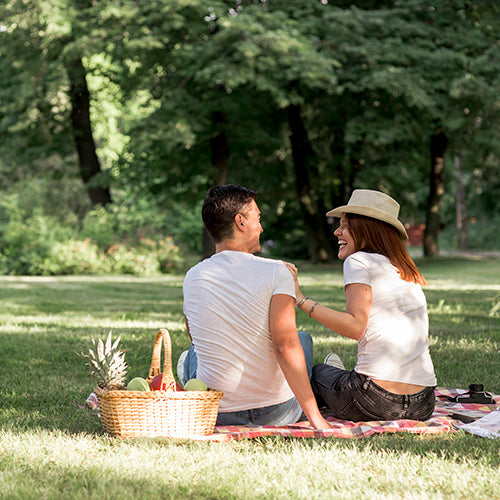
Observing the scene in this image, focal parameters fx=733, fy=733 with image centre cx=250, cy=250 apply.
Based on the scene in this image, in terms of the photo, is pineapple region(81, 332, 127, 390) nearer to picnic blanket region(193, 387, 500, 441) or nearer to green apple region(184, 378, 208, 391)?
green apple region(184, 378, 208, 391)

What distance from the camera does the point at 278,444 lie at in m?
4.19

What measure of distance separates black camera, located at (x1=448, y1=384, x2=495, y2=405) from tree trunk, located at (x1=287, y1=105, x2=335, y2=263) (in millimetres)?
20284

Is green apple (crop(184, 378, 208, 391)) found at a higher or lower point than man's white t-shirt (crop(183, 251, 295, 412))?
lower

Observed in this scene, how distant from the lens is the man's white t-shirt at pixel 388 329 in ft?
14.9

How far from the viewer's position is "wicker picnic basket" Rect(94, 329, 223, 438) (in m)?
4.17

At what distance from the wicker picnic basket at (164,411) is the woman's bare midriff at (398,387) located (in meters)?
1.07

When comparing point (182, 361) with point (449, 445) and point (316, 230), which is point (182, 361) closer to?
point (449, 445)

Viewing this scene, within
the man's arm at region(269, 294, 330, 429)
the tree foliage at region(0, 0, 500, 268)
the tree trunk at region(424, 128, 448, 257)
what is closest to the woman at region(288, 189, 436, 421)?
the man's arm at region(269, 294, 330, 429)

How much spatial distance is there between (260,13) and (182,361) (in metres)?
15.4

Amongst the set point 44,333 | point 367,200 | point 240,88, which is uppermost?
point 240,88

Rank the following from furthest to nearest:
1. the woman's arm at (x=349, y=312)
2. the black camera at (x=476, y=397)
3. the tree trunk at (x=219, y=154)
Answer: the tree trunk at (x=219, y=154), the black camera at (x=476, y=397), the woman's arm at (x=349, y=312)

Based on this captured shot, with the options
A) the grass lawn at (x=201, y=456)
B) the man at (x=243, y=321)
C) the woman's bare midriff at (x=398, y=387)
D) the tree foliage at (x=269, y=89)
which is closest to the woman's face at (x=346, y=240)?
the man at (x=243, y=321)

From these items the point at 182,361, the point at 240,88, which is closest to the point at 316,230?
the point at 240,88

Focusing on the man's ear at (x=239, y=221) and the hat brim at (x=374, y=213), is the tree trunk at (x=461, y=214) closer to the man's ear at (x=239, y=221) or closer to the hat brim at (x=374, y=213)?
the hat brim at (x=374, y=213)
